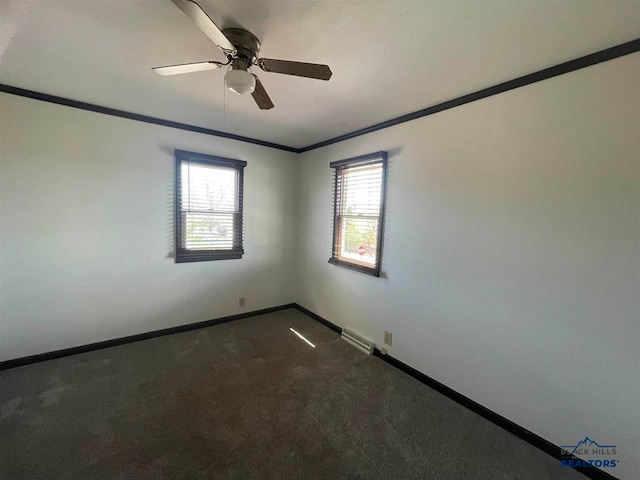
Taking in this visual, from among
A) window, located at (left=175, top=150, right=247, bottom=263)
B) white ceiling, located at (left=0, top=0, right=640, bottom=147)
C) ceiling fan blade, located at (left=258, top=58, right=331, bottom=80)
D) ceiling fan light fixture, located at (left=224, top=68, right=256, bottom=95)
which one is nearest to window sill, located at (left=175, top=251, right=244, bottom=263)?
window, located at (left=175, top=150, right=247, bottom=263)

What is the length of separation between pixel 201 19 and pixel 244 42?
413mm

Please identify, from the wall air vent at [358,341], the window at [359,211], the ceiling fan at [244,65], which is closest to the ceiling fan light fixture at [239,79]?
the ceiling fan at [244,65]

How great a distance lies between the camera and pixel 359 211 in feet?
9.88

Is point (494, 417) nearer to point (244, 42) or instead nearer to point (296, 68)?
point (296, 68)

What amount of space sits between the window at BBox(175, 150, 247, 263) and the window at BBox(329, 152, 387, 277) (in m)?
1.31

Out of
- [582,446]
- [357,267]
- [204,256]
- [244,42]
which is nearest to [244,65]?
[244,42]

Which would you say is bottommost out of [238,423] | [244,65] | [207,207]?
[238,423]

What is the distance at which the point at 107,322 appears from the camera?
2746mm

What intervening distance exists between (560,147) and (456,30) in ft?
3.25

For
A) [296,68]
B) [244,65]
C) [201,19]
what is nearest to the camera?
[201,19]

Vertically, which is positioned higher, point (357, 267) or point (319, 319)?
point (357, 267)

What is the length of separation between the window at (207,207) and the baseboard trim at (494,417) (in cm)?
232

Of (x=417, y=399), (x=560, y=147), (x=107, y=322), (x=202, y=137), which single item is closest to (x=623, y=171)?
(x=560, y=147)

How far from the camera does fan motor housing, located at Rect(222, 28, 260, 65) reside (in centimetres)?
146
